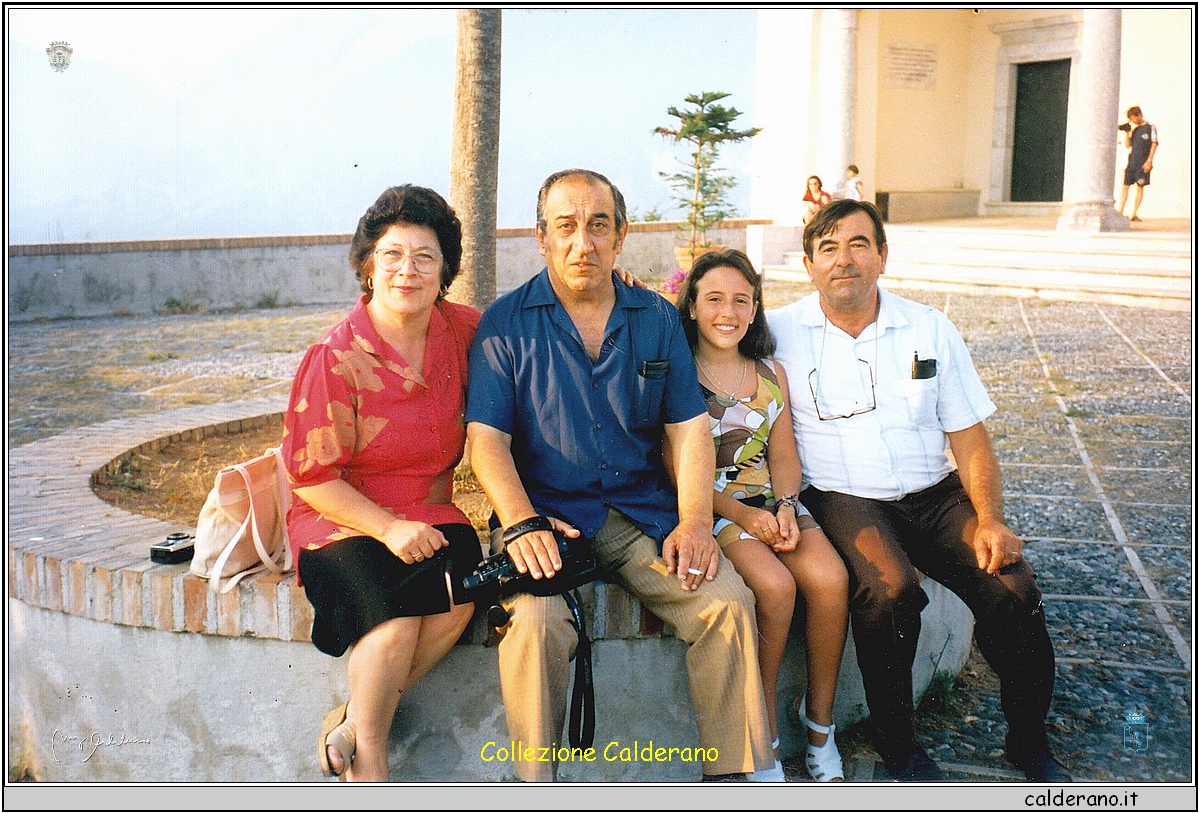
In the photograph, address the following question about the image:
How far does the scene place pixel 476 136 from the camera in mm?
4371

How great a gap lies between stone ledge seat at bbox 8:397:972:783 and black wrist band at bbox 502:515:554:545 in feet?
0.74

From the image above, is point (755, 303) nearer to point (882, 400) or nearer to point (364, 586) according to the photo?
point (882, 400)

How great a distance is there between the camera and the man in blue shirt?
2717 millimetres

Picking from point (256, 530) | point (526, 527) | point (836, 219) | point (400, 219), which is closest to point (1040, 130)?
point (836, 219)

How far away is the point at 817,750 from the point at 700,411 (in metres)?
1.00

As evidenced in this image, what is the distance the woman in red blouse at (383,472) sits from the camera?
8.55 ft

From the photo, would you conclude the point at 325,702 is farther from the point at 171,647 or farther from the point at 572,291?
the point at 572,291

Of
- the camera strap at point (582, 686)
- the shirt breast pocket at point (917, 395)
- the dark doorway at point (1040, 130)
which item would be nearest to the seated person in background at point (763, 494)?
the shirt breast pocket at point (917, 395)

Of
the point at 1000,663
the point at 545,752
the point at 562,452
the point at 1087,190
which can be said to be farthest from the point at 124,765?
the point at 1087,190

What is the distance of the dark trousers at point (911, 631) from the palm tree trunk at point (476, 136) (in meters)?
2.10

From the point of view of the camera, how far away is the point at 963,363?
3.36 metres

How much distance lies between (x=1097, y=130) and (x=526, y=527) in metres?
13.8

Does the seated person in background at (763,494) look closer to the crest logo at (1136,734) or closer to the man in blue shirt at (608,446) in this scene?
the man in blue shirt at (608,446)
